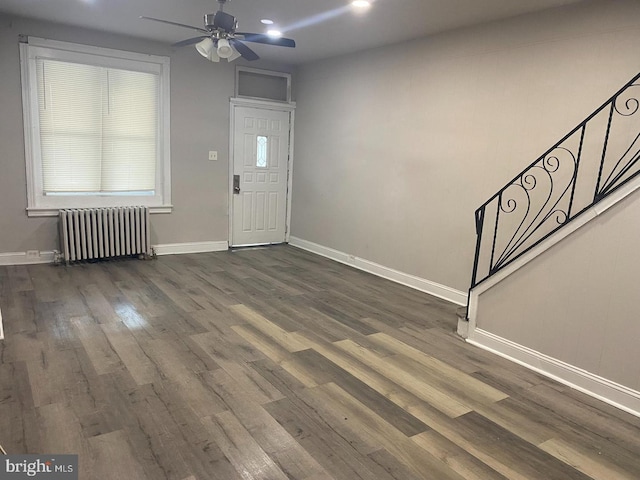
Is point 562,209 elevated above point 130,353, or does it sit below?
above

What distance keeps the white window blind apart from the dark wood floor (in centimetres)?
179

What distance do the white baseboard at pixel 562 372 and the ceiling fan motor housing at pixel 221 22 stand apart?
10.2 feet

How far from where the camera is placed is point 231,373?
123 inches

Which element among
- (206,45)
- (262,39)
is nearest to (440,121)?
(262,39)

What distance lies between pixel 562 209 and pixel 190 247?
4.82 m

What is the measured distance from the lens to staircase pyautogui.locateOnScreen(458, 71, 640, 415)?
3.01 meters

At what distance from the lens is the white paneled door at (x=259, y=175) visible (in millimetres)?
6949

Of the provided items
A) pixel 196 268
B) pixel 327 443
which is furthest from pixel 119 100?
pixel 327 443

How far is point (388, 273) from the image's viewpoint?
5.75m

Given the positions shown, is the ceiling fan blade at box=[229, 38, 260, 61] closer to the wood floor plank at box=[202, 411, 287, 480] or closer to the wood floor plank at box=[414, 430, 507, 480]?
the wood floor plank at box=[202, 411, 287, 480]

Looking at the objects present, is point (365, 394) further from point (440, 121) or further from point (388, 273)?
point (440, 121)

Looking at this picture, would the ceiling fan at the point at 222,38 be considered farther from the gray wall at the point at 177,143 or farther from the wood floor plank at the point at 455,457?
the wood floor plank at the point at 455,457

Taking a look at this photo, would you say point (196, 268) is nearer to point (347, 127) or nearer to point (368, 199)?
point (368, 199)

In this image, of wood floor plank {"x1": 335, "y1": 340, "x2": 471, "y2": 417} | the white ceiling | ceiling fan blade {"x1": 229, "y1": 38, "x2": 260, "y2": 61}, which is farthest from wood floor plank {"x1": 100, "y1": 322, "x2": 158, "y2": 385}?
the white ceiling
